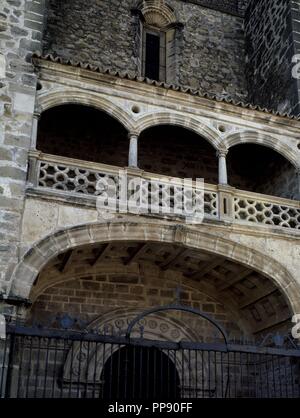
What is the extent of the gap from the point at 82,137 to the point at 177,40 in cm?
425

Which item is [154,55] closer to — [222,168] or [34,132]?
[222,168]

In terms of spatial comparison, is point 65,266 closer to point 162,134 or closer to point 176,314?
point 176,314

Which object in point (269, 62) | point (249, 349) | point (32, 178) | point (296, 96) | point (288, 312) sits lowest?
point (249, 349)

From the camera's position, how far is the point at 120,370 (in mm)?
9555

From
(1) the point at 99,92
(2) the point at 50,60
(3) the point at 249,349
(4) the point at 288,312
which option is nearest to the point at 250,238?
(4) the point at 288,312

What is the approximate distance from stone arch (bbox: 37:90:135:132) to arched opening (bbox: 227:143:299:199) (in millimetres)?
3200

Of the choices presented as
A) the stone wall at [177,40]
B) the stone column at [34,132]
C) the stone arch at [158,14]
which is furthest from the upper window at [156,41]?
the stone column at [34,132]

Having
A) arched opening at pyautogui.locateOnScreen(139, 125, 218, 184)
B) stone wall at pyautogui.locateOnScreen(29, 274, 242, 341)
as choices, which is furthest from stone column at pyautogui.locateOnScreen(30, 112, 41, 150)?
arched opening at pyautogui.locateOnScreen(139, 125, 218, 184)

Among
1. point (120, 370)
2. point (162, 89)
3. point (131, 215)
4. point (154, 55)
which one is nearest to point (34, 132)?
point (131, 215)

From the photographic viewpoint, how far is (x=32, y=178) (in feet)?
27.1

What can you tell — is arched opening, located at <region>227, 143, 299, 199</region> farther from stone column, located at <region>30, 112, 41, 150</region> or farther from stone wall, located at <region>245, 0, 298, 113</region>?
stone column, located at <region>30, 112, 41, 150</region>

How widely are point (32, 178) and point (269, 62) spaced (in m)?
7.17

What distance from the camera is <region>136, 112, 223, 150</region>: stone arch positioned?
9375 millimetres

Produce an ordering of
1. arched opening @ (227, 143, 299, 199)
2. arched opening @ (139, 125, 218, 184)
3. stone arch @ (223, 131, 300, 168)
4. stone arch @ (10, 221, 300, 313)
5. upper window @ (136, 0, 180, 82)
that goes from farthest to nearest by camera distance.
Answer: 1. upper window @ (136, 0, 180, 82)
2. arched opening @ (139, 125, 218, 184)
3. arched opening @ (227, 143, 299, 199)
4. stone arch @ (223, 131, 300, 168)
5. stone arch @ (10, 221, 300, 313)
